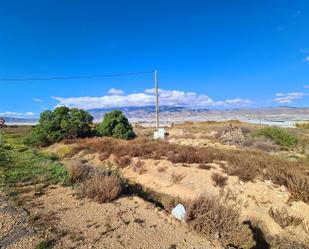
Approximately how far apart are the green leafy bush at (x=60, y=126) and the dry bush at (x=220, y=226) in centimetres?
2110

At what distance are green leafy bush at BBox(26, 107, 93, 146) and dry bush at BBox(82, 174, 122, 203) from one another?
710 inches

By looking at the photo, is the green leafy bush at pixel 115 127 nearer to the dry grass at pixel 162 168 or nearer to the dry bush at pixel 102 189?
the dry grass at pixel 162 168

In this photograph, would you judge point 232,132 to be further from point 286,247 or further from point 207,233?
point 207,233

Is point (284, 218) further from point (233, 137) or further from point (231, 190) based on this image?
point (233, 137)

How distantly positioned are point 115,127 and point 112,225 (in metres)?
20.2

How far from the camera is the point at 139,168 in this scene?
47.0 ft

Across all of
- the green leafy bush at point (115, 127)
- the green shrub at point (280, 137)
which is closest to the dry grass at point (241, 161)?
the green leafy bush at point (115, 127)

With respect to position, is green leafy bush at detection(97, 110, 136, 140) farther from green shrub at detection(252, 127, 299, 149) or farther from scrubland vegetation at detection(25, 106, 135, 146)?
green shrub at detection(252, 127, 299, 149)

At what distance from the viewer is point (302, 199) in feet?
30.3

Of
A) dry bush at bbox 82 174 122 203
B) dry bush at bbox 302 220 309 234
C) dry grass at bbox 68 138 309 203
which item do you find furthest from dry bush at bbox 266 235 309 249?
dry bush at bbox 82 174 122 203

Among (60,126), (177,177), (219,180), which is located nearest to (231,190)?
(219,180)

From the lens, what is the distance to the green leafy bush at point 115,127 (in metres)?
25.6

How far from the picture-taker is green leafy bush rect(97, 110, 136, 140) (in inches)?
1008

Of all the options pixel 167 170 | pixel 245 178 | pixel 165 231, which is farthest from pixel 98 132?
pixel 165 231
